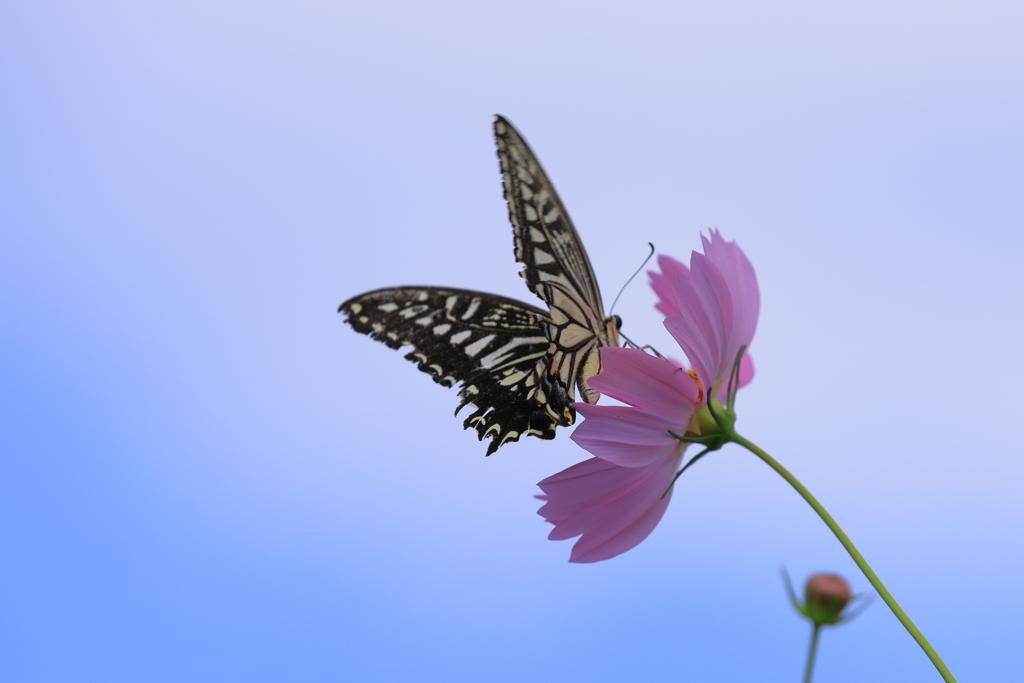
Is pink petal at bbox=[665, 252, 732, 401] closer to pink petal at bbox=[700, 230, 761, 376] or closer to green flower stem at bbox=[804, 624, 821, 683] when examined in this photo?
pink petal at bbox=[700, 230, 761, 376]

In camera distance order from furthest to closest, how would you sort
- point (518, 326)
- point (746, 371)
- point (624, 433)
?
point (518, 326), point (746, 371), point (624, 433)

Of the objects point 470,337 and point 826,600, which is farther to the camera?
point 470,337

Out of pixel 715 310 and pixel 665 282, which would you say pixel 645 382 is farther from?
pixel 665 282

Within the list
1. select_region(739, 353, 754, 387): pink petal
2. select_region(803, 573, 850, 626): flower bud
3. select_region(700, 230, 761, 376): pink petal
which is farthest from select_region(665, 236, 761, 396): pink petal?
select_region(803, 573, 850, 626): flower bud

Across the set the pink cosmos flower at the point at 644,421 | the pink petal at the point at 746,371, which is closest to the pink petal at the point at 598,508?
the pink cosmos flower at the point at 644,421

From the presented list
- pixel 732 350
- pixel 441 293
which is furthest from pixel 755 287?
pixel 441 293

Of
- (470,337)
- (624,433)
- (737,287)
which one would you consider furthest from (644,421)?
(470,337)
